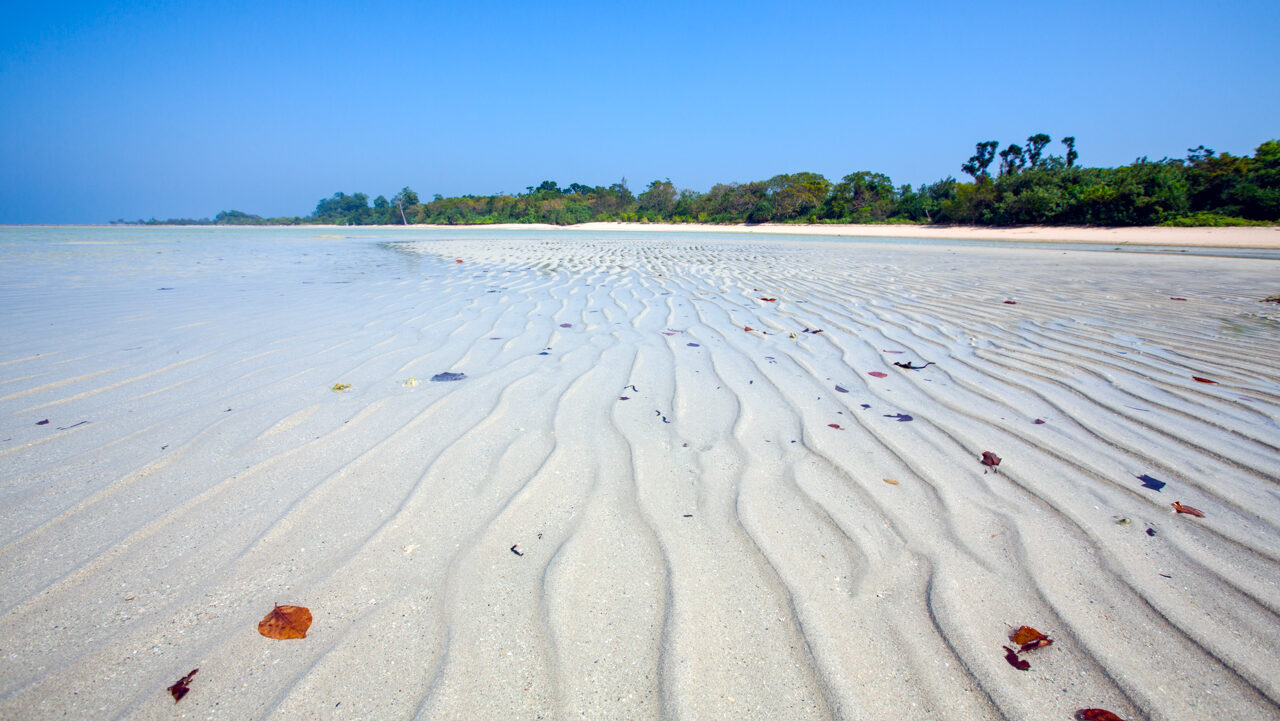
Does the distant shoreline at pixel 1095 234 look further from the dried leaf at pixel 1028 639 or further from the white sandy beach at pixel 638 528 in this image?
the dried leaf at pixel 1028 639

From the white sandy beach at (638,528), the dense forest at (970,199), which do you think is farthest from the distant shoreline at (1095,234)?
the white sandy beach at (638,528)

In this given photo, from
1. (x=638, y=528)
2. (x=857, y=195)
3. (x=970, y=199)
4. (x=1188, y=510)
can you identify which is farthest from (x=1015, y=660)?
(x=857, y=195)

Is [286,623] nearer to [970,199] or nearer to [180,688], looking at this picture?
[180,688]

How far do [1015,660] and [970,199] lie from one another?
28.7 m

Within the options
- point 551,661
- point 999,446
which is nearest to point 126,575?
point 551,661

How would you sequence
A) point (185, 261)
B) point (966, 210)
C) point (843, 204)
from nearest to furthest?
point (185, 261)
point (966, 210)
point (843, 204)

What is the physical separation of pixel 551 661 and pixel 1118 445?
2095 millimetres

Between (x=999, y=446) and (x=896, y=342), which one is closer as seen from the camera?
(x=999, y=446)

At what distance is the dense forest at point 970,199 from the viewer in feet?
61.4

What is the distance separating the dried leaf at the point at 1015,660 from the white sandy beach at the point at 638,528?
17 mm

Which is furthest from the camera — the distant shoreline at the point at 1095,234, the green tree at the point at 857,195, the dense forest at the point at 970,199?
the green tree at the point at 857,195

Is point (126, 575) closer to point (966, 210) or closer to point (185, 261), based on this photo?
point (185, 261)

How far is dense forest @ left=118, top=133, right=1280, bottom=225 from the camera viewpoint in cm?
1870

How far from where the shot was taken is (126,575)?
1236 mm
